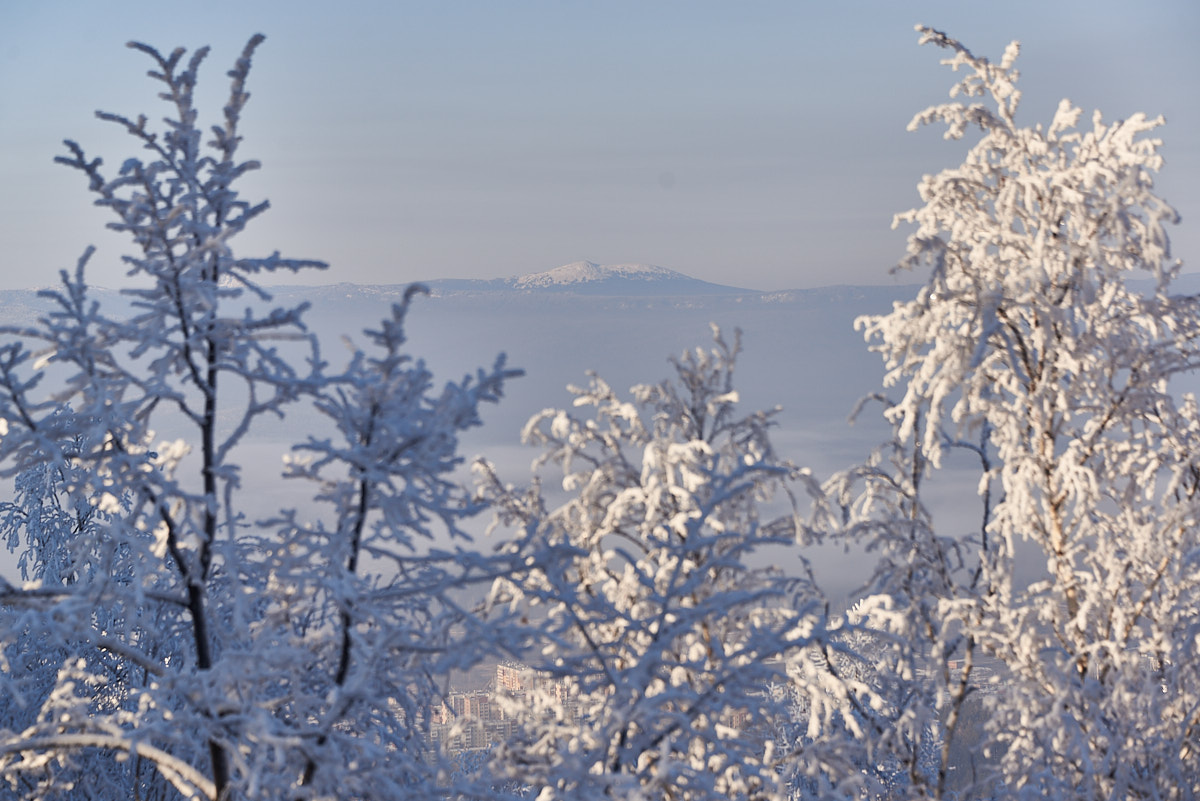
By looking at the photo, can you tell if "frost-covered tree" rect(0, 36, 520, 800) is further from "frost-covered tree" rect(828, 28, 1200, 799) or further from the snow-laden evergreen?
"frost-covered tree" rect(828, 28, 1200, 799)

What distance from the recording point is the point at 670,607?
455 cm

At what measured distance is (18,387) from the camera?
466cm

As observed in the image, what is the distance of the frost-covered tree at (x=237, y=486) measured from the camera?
4.12 metres

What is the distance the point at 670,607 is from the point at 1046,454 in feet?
15.3

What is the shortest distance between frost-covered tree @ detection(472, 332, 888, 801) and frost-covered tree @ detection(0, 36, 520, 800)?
57cm

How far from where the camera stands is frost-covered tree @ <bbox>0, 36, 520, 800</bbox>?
4121 millimetres

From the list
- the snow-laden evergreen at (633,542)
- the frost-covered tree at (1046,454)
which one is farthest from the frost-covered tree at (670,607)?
the frost-covered tree at (1046,454)

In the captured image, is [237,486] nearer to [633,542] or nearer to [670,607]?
[670,607]

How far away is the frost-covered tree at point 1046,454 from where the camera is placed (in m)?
7.50

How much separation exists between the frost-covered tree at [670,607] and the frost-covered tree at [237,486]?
57 centimetres

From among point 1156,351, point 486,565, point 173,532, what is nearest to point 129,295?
point 173,532

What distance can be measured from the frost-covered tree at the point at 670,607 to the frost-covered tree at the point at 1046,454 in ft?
3.60

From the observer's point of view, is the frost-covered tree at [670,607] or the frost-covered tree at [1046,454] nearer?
the frost-covered tree at [670,607]

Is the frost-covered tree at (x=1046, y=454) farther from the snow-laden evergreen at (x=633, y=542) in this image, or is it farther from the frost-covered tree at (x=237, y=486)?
the frost-covered tree at (x=237, y=486)
